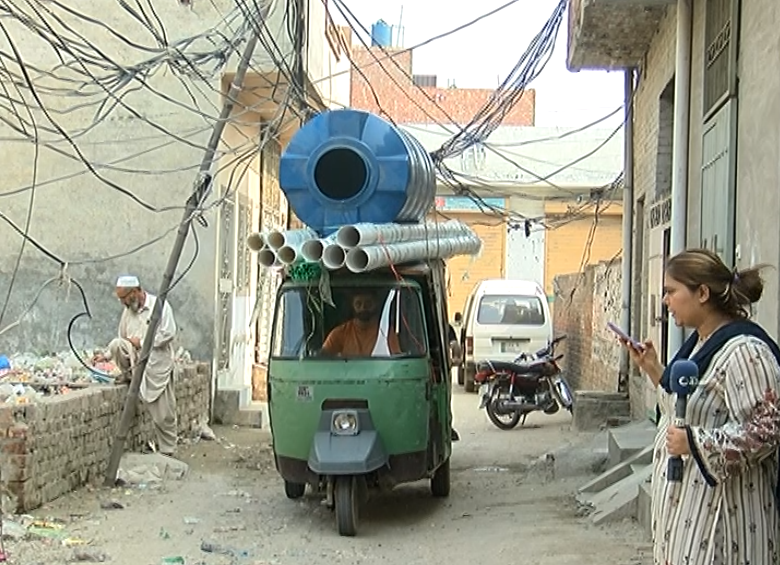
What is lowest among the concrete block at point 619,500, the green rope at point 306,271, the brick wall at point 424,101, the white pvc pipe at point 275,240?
the concrete block at point 619,500

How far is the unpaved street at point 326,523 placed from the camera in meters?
7.59

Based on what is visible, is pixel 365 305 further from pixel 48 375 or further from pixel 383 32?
pixel 383 32

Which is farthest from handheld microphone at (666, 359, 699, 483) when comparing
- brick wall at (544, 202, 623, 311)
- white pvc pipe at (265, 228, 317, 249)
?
brick wall at (544, 202, 623, 311)

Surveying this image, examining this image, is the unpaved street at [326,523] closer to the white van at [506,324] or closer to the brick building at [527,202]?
the white van at [506,324]

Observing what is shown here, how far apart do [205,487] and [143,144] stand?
19.3ft

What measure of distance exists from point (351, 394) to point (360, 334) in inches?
21.8

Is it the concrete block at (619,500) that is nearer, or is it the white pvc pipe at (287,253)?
the white pvc pipe at (287,253)

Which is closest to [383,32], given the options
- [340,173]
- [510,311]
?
[510,311]

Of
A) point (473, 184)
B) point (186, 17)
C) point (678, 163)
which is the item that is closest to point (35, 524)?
point (678, 163)

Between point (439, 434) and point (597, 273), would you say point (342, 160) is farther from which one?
point (597, 273)

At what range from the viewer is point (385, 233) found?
8.44 metres

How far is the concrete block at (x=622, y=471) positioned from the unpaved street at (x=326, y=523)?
26 cm

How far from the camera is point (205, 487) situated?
10375 mm

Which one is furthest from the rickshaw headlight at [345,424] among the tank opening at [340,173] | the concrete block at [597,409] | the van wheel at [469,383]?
the van wheel at [469,383]
